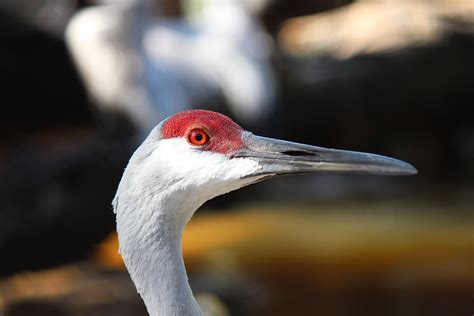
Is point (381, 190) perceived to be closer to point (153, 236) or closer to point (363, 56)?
point (363, 56)

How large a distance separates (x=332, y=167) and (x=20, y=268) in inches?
172

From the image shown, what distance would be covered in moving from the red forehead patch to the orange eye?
11 mm

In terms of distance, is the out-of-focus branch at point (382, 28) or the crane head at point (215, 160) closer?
the crane head at point (215, 160)

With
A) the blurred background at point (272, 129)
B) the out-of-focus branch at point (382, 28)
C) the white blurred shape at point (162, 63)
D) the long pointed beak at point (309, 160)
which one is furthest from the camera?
the out-of-focus branch at point (382, 28)

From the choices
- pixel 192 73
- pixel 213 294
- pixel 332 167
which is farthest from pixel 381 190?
pixel 332 167

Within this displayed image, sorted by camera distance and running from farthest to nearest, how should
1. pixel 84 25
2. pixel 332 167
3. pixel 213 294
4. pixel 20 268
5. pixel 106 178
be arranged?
pixel 84 25 < pixel 106 178 < pixel 20 268 < pixel 213 294 < pixel 332 167

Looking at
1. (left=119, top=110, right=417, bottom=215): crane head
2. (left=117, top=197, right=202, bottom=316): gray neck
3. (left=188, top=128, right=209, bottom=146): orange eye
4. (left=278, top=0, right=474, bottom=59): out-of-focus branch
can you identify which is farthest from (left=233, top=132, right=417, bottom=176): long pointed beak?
(left=278, top=0, right=474, bottom=59): out-of-focus branch

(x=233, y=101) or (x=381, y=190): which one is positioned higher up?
(x=233, y=101)

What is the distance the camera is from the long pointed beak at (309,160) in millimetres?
2330

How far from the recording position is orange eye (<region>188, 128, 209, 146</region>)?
93.7 inches

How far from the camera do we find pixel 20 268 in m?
6.22

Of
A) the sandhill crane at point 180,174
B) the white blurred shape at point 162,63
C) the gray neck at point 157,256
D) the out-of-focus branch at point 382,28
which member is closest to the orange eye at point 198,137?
the sandhill crane at point 180,174

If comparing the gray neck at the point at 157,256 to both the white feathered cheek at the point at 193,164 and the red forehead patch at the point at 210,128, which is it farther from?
the red forehead patch at the point at 210,128

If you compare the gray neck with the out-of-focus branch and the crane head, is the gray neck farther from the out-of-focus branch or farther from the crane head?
the out-of-focus branch
